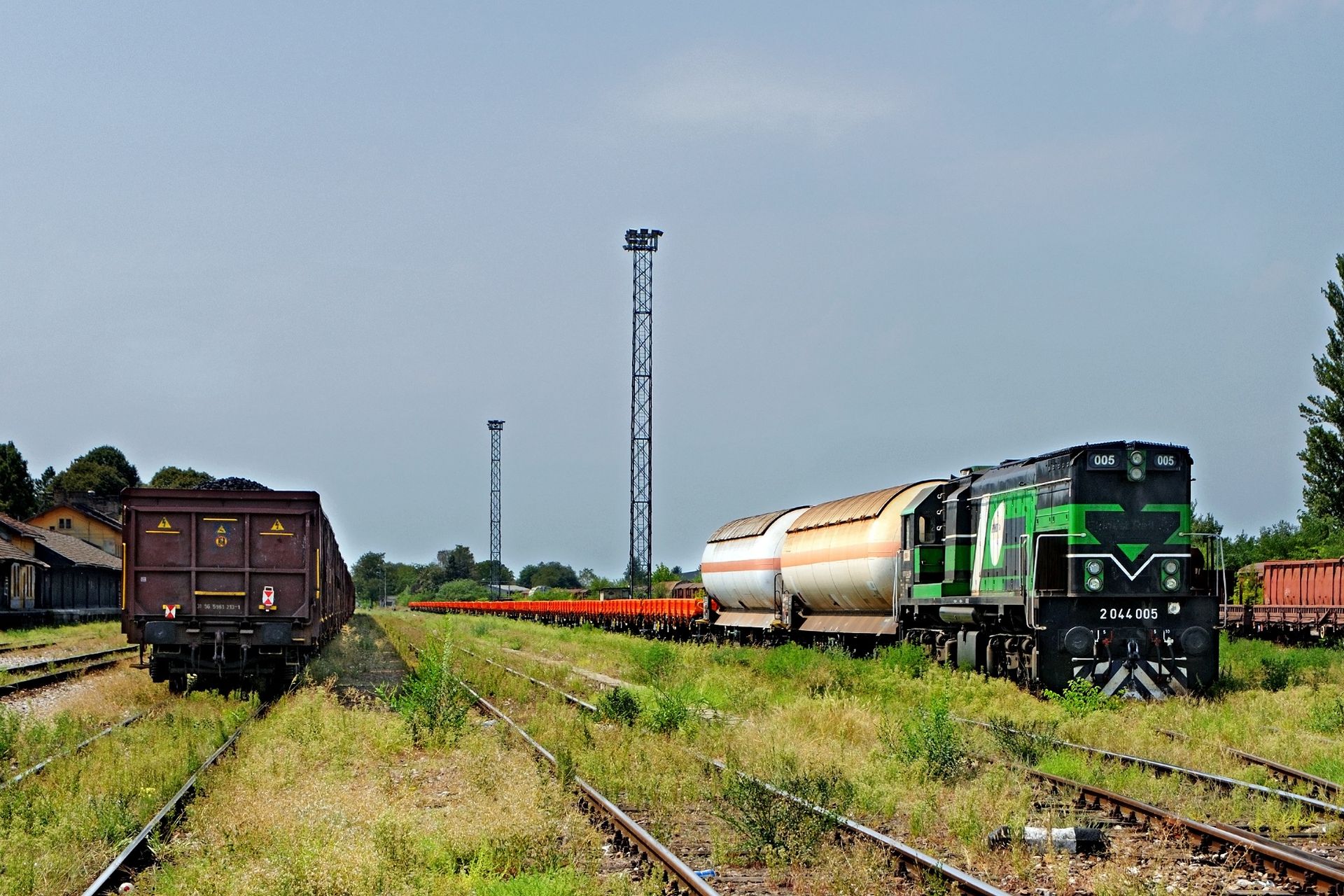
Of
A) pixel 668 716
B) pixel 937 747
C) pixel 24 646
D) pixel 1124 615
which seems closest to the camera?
pixel 937 747

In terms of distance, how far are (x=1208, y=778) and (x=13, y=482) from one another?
338 feet

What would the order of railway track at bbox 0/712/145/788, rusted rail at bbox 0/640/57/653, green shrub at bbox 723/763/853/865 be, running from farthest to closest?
rusted rail at bbox 0/640/57/653 < railway track at bbox 0/712/145/788 < green shrub at bbox 723/763/853/865

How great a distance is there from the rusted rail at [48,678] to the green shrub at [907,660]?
15.1m

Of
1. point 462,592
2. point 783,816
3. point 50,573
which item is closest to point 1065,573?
point 783,816

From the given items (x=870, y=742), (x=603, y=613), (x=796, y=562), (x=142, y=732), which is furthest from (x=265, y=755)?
(x=603, y=613)

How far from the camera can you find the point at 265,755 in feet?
43.2

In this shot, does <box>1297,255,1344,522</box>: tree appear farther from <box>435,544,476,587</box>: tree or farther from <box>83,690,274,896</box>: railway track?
<box>435,544,476,587</box>: tree

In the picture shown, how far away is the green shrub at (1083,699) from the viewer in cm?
1623

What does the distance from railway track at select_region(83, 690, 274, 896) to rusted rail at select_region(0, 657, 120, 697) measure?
11426 millimetres

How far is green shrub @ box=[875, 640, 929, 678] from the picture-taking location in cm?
2125

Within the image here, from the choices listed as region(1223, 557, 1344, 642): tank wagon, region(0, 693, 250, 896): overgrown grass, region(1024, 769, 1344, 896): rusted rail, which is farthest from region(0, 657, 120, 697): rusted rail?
region(1223, 557, 1344, 642): tank wagon

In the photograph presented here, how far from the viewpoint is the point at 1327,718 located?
15180mm

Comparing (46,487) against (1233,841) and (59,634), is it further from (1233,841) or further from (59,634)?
(1233,841)

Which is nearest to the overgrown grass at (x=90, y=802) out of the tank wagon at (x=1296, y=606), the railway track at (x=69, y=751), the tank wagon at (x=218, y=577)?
the railway track at (x=69, y=751)
